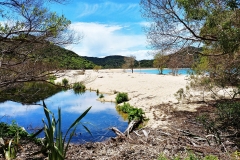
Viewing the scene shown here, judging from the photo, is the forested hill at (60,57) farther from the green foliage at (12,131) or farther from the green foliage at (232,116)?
the green foliage at (232,116)

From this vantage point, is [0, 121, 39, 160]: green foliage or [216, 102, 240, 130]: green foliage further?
[216, 102, 240, 130]: green foliage

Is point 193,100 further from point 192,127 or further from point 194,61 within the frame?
point 192,127

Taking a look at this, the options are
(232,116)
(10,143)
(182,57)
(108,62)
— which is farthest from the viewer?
(108,62)

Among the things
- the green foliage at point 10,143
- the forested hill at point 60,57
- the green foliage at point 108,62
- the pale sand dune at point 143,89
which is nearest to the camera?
the green foliage at point 10,143

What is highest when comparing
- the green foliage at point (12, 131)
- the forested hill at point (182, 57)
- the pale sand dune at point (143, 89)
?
the forested hill at point (182, 57)

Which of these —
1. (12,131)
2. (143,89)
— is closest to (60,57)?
(12,131)

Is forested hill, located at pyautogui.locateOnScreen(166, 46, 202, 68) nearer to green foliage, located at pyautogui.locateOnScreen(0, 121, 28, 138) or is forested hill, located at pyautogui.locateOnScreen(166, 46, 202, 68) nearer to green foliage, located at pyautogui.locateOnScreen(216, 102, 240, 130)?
green foliage, located at pyautogui.locateOnScreen(216, 102, 240, 130)

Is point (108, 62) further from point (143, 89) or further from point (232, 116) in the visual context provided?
point (232, 116)

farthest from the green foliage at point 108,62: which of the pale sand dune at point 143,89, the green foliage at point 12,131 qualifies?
the green foliage at point 12,131

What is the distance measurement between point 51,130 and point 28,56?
218 cm

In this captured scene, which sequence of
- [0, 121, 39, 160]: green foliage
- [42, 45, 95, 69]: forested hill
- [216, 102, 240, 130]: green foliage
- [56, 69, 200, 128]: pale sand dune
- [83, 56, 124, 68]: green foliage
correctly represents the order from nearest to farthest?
[0, 121, 39, 160]: green foliage, [42, 45, 95, 69]: forested hill, [216, 102, 240, 130]: green foliage, [56, 69, 200, 128]: pale sand dune, [83, 56, 124, 68]: green foliage

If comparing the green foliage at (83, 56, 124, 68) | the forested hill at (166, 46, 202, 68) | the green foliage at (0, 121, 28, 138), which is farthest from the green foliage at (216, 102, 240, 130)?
the green foliage at (83, 56, 124, 68)

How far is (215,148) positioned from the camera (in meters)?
4.52

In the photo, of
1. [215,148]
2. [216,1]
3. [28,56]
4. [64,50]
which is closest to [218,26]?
[216,1]
